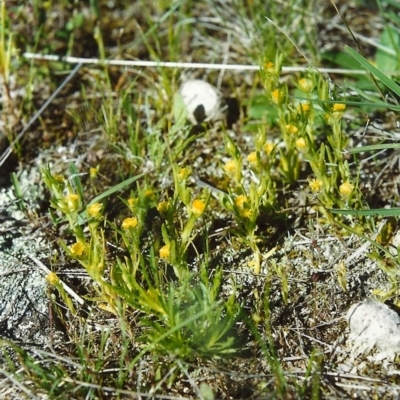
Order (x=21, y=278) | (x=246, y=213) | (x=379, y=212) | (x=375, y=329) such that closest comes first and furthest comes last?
(x=375, y=329) → (x=379, y=212) → (x=246, y=213) → (x=21, y=278)

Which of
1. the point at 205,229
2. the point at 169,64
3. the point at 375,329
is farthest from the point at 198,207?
the point at 169,64

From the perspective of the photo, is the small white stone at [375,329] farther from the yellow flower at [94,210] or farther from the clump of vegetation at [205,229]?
the yellow flower at [94,210]

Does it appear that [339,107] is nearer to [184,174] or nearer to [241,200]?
[241,200]

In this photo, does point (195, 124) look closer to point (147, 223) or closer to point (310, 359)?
point (147, 223)

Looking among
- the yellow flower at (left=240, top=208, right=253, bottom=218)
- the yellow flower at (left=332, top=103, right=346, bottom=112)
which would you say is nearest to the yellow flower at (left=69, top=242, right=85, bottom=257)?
the yellow flower at (left=240, top=208, right=253, bottom=218)

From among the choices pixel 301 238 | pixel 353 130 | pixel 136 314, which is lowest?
pixel 136 314

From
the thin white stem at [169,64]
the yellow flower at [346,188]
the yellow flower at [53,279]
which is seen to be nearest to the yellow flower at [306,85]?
the thin white stem at [169,64]

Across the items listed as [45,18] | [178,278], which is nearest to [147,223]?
[178,278]

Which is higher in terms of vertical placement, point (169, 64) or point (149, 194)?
point (169, 64)
